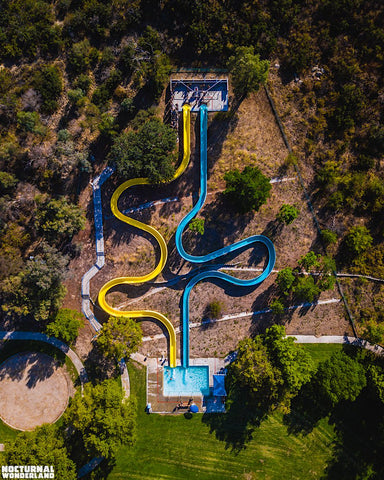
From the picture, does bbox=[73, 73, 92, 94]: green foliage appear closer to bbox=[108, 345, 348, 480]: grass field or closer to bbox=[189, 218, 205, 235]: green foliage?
bbox=[189, 218, 205, 235]: green foliage

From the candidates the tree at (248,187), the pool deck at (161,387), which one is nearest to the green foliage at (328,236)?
the tree at (248,187)

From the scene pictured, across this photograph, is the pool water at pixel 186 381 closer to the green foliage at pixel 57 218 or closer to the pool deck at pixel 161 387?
the pool deck at pixel 161 387

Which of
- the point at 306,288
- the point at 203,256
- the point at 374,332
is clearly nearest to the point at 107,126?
the point at 203,256

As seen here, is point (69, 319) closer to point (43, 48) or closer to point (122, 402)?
point (122, 402)

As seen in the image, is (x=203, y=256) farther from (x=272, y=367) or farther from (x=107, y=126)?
(x=107, y=126)

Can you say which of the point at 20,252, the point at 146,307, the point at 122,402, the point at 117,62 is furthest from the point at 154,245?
the point at 117,62

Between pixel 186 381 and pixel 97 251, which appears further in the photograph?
pixel 186 381
